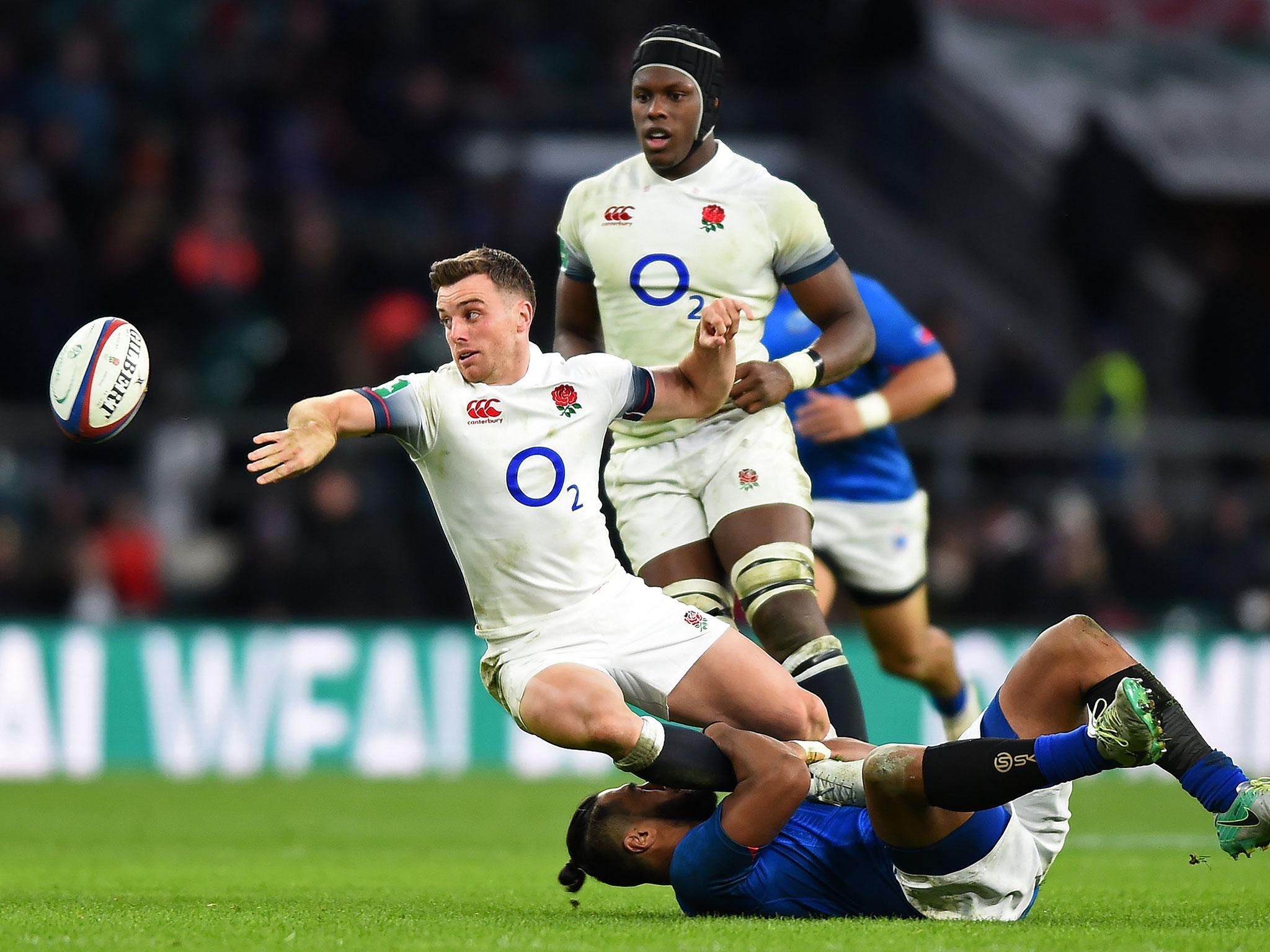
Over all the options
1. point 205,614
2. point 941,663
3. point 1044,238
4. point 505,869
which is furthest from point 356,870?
point 1044,238

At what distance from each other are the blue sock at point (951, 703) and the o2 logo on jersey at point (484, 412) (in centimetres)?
393

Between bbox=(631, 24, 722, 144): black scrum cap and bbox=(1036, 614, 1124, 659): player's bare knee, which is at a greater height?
bbox=(631, 24, 722, 144): black scrum cap

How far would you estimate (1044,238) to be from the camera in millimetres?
18375

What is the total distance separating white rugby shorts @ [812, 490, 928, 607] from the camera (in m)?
8.84

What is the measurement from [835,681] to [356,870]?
2.15 meters

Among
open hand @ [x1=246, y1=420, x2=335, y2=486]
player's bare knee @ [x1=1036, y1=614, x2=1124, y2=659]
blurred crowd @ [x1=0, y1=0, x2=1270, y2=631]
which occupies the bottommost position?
blurred crowd @ [x1=0, y1=0, x2=1270, y2=631]

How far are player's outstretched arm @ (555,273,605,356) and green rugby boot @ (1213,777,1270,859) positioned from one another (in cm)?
311

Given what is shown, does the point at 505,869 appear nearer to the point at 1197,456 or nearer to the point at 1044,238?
the point at 1197,456

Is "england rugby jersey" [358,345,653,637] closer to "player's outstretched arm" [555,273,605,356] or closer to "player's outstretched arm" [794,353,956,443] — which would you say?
"player's outstretched arm" [555,273,605,356]

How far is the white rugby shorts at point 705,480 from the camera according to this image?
22.7 feet

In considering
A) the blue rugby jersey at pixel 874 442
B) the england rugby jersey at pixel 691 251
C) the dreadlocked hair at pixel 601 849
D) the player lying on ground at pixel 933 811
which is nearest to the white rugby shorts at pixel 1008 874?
the player lying on ground at pixel 933 811

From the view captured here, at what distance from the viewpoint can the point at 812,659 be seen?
261 inches

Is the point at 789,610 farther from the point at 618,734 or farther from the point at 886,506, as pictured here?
the point at 886,506

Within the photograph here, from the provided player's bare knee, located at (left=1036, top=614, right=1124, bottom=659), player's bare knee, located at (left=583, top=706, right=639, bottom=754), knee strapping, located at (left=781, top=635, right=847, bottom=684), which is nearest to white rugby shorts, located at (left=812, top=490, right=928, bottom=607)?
knee strapping, located at (left=781, top=635, right=847, bottom=684)
